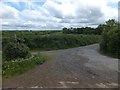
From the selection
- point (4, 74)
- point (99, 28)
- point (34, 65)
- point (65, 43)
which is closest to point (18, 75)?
point (4, 74)

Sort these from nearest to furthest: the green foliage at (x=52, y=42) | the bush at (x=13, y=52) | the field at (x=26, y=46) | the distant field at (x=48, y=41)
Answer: the field at (x=26, y=46) < the bush at (x=13, y=52) < the distant field at (x=48, y=41) < the green foliage at (x=52, y=42)

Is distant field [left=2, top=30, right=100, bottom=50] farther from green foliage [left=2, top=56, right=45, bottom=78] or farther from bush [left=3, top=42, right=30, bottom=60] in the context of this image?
green foliage [left=2, top=56, right=45, bottom=78]

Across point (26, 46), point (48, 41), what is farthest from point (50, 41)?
point (26, 46)

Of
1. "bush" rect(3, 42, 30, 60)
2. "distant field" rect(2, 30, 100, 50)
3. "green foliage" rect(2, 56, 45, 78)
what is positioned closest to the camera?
"green foliage" rect(2, 56, 45, 78)

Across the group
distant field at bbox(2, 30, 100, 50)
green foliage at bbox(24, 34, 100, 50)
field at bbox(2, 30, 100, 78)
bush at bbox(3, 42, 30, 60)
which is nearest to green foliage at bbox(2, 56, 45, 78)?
field at bbox(2, 30, 100, 78)

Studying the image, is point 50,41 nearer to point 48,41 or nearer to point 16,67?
point 48,41

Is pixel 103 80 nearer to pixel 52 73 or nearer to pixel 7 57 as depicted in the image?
pixel 52 73

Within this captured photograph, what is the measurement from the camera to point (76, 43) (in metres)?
35.5

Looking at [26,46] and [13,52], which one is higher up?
[26,46]

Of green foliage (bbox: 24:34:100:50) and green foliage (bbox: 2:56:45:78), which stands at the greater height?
green foliage (bbox: 24:34:100:50)

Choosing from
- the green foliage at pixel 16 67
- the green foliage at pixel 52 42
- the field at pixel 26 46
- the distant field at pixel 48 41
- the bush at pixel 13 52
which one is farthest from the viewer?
the green foliage at pixel 52 42

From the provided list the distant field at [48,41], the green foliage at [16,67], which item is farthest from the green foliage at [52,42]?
the green foliage at [16,67]

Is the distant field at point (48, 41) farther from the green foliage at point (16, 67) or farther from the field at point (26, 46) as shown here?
the green foliage at point (16, 67)

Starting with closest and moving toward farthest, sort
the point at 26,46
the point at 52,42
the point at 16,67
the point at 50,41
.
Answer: the point at 16,67, the point at 26,46, the point at 52,42, the point at 50,41
